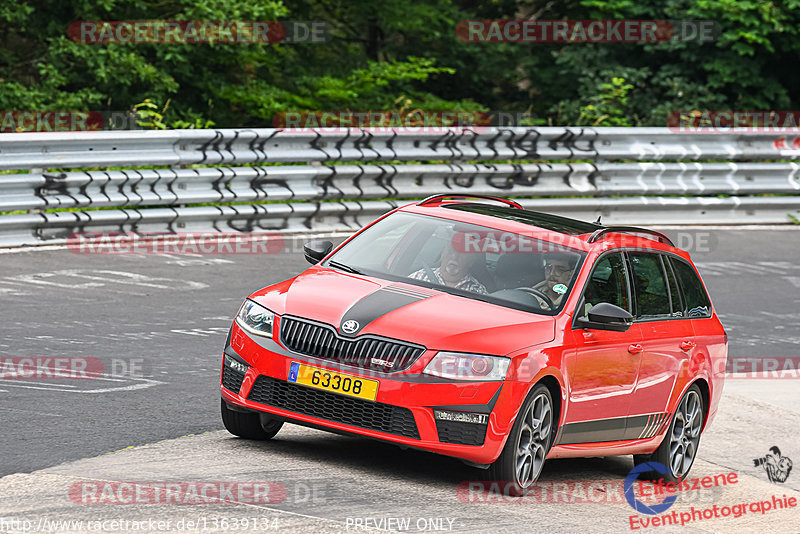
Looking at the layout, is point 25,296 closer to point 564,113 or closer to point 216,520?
point 216,520

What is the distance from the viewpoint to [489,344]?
7270 mm

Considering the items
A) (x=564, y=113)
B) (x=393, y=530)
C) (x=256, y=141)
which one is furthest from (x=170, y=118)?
(x=393, y=530)

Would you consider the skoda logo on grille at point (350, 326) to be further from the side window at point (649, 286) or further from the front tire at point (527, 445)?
the side window at point (649, 286)

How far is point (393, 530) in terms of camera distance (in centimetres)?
628

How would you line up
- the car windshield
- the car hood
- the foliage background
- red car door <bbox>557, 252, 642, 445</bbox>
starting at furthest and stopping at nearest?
1. the foliage background
2. the car windshield
3. red car door <bbox>557, 252, 642, 445</bbox>
4. the car hood

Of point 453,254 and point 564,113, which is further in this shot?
point 564,113

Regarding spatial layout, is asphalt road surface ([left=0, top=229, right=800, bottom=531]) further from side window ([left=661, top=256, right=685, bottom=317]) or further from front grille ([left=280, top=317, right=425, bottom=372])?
side window ([left=661, top=256, right=685, bottom=317])

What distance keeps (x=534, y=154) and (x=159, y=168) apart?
224 inches

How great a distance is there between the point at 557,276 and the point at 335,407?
1675mm

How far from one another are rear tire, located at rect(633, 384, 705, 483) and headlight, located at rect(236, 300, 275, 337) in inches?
113

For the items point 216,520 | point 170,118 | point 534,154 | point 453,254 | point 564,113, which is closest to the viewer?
point 216,520

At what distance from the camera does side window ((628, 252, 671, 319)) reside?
8648 millimetres

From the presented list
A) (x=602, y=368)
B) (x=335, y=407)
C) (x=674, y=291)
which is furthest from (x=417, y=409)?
(x=674, y=291)

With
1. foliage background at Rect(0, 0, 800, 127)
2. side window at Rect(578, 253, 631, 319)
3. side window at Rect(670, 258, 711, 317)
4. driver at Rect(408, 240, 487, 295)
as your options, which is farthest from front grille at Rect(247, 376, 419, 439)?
foliage background at Rect(0, 0, 800, 127)
